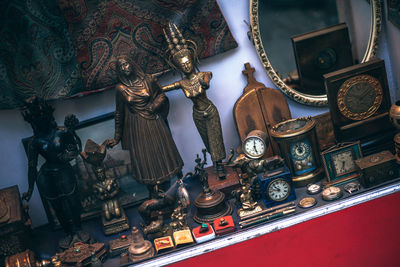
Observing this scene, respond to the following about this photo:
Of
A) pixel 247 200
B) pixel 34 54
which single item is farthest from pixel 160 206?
pixel 34 54

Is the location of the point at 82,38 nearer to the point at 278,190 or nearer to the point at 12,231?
the point at 12,231

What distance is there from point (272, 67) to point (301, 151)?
0.72m

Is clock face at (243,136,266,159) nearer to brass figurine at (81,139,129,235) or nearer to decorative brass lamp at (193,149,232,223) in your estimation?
decorative brass lamp at (193,149,232,223)

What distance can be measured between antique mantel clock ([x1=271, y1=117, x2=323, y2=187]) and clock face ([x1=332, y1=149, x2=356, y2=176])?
13 centimetres

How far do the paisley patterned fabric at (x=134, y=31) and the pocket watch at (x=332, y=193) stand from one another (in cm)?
127

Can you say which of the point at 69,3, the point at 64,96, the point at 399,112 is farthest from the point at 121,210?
the point at 399,112

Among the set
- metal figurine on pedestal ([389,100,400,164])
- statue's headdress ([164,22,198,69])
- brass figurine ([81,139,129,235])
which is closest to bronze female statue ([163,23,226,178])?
statue's headdress ([164,22,198,69])

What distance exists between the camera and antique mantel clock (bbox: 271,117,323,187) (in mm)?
2943

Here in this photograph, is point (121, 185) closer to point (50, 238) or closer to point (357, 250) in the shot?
point (50, 238)

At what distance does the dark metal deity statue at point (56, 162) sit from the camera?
2.87 metres

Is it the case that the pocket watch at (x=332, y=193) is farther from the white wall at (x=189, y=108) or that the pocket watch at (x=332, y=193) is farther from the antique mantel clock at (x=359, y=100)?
the white wall at (x=189, y=108)

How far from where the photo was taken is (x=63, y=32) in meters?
3.08

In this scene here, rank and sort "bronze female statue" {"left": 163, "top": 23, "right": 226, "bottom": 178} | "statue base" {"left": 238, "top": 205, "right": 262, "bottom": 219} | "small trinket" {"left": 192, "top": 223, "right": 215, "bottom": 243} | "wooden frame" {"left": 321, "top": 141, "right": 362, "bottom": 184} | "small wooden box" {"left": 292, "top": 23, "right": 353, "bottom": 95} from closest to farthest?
"small trinket" {"left": 192, "top": 223, "right": 215, "bottom": 243} < "statue base" {"left": 238, "top": 205, "right": 262, "bottom": 219} < "wooden frame" {"left": 321, "top": 141, "right": 362, "bottom": 184} < "bronze female statue" {"left": 163, "top": 23, "right": 226, "bottom": 178} < "small wooden box" {"left": 292, "top": 23, "right": 353, "bottom": 95}

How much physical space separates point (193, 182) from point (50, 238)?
1.09m
